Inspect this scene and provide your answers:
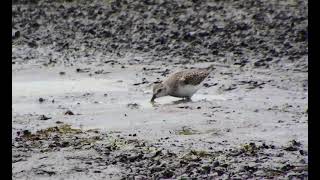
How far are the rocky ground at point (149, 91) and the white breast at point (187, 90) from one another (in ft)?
A: 0.80

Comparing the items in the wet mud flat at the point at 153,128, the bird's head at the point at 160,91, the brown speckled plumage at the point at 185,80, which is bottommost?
the wet mud flat at the point at 153,128

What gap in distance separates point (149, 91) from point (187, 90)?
1.14m

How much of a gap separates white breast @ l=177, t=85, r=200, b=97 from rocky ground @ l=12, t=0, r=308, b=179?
24 cm

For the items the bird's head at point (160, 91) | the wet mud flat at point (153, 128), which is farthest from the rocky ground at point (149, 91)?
the bird's head at point (160, 91)

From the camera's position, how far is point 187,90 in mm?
9664

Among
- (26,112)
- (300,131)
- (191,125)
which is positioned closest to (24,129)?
(26,112)

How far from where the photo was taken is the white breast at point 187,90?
31.6ft

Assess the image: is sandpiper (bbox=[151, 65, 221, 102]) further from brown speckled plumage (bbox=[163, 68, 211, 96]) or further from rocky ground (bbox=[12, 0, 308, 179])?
rocky ground (bbox=[12, 0, 308, 179])

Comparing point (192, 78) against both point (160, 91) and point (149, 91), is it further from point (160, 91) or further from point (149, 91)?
point (149, 91)

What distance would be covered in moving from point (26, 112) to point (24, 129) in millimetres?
1236

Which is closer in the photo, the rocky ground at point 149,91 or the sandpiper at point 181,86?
the rocky ground at point 149,91

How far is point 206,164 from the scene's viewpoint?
6.07 meters

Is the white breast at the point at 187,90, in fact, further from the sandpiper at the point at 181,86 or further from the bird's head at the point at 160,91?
the bird's head at the point at 160,91
